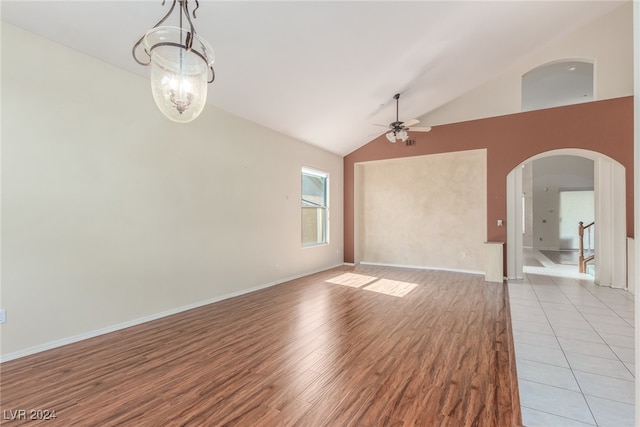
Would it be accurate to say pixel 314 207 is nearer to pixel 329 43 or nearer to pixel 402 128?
pixel 402 128

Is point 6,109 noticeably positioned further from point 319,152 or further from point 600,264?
point 600,264

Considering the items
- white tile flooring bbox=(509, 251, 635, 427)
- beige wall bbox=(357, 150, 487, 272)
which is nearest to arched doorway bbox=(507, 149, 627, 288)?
white tile flooring bbox=(509, 251, 635, 427)

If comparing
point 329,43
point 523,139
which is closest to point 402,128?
point 329,43

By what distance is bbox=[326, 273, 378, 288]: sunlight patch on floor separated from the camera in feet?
18.4

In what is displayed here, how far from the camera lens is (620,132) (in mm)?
4934

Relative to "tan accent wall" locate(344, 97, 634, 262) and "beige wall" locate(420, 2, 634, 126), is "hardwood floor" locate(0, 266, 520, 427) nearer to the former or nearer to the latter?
"tan accent wall" locate(344, 97, 634, 262)

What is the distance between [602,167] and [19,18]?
8580mm

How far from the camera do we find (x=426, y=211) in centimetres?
725

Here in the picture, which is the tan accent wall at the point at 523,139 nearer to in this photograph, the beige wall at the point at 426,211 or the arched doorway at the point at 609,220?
the arched doorway at the point at 609,220

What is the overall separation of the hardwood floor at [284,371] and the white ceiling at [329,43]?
3.17m

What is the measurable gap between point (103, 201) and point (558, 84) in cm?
1003

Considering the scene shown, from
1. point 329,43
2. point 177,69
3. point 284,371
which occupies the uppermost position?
point 329,43

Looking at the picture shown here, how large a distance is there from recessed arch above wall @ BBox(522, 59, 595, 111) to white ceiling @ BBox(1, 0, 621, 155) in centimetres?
168

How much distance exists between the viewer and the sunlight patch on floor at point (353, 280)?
5.62 m
